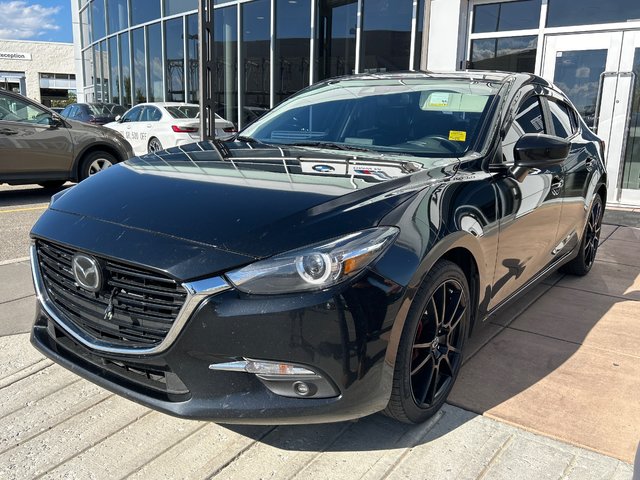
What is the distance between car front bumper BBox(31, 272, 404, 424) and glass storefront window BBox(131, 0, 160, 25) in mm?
18942

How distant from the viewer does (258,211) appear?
2156 mm

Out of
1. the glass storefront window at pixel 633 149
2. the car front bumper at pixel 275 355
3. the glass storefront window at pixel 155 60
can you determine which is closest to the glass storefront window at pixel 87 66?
the glass storefront window at pixel 155 60

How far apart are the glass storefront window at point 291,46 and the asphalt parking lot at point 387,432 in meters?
10.6

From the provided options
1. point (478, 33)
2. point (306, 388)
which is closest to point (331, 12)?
point (478, 33)

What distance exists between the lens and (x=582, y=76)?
8.70 m

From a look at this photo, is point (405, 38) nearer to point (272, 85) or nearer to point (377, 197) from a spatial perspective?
point (272, 85)

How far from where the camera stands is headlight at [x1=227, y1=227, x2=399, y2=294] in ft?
6.37

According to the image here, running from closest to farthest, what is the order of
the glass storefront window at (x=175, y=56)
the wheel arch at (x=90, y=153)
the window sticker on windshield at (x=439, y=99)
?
the window sticker on windshield at (x=439, y=99) < the wheel arch at (x=90, y=153) < the glass storefront window at (x=175, y=56)

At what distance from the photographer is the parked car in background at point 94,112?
1736 cm

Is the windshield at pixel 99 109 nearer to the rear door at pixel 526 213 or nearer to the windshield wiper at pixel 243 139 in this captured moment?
the windshield wiper at pixel 243 139

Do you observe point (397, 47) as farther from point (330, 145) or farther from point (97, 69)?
point (97, 69)

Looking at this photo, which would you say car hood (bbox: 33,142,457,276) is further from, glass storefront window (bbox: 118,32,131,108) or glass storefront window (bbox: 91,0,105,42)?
glass storefront window (bbox: 91,0,105,42)

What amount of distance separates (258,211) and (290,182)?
0.33 m

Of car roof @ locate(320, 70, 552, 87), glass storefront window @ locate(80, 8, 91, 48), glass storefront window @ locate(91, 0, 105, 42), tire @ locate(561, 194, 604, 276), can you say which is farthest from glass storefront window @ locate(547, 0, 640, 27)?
glass storefront window @ locate(80, 8, 91, 48)
